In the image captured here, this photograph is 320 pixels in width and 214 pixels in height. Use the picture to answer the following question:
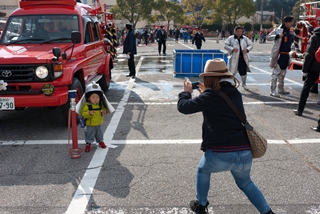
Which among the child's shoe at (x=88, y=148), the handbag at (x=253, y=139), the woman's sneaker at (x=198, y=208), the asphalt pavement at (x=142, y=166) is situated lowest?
the asphalt pavement at (x=142, y=166)

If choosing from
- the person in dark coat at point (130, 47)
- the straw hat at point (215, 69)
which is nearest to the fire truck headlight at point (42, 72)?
the straw hat at point (215, 69)

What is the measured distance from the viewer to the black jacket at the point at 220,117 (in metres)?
3.13

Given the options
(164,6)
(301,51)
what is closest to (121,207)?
(301,51)

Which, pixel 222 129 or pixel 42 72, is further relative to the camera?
pixel 42 72

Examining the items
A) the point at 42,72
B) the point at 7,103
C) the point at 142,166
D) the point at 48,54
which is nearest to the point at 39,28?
the point at 48,54

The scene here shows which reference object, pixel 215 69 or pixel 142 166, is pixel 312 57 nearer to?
pixel 142 166

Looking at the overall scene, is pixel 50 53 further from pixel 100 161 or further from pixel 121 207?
pixel 121 207

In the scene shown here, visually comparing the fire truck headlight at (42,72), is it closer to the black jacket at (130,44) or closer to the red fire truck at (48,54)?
the red fire truck at (48,54)

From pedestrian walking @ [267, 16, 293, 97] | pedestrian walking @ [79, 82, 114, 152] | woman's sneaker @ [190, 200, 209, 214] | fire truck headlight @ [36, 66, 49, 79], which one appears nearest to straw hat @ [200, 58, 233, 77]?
woman's sneaker @ [190, 200, 209, 214]

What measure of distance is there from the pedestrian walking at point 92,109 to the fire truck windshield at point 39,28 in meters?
2.52

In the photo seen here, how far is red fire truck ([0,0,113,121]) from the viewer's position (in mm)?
5988

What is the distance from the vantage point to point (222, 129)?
3.15 metres

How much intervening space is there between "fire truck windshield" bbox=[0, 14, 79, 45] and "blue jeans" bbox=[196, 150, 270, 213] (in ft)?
16.6

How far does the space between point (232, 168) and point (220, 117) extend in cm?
47
